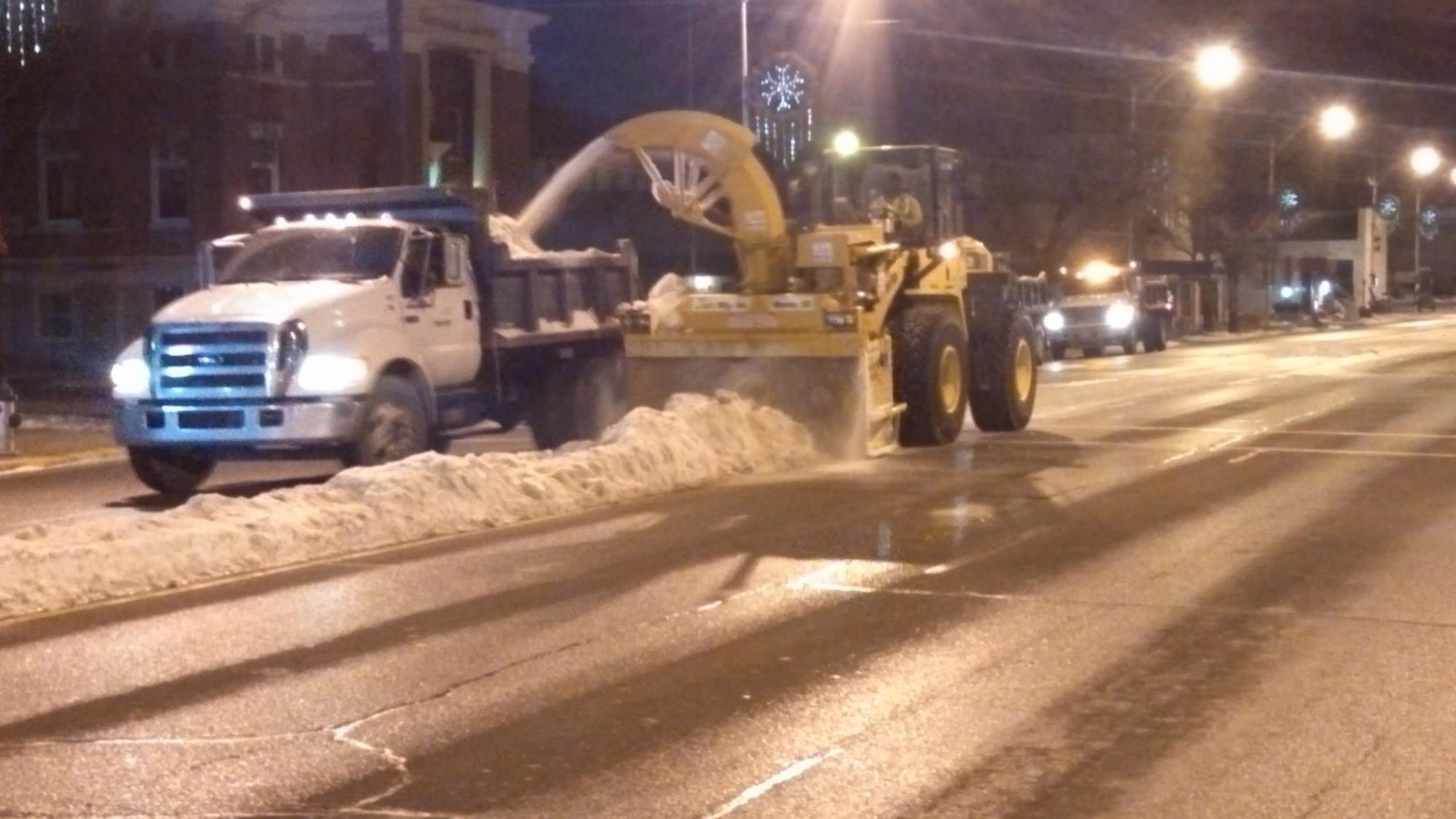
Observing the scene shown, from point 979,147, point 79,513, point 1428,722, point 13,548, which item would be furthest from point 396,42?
point 979,147

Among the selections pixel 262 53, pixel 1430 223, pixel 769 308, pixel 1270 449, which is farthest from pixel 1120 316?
pixel 1430 223

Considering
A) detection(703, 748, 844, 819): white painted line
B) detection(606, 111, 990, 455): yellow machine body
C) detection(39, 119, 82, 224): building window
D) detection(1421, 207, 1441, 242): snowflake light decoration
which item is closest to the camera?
detection(703, 748, 844, 819): white painted line

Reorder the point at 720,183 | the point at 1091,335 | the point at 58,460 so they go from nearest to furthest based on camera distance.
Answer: the point at 720,183, the point at 58,460, the point at 1091,335

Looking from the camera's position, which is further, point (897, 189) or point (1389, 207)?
point (1389, 207)

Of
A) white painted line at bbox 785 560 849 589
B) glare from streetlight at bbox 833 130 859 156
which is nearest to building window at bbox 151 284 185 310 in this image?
glare from streetlight at bbox 833 130 859 156

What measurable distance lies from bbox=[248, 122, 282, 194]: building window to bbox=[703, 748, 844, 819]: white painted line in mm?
34868

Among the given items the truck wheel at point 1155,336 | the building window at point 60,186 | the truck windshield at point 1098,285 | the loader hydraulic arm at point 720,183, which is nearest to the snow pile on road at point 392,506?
the loader hydraulic arm at point 720,183

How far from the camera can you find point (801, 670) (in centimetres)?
998

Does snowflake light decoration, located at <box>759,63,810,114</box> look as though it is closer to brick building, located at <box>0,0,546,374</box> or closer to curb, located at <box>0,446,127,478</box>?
brick building, located at <box>0,0,546,374</box>

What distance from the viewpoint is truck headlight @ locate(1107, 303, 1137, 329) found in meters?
50.4

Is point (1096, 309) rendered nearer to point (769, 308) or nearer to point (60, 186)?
point (60, 186)

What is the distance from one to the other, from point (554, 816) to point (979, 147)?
2537 inches

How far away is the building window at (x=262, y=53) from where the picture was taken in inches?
1592

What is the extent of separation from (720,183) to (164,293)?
26.5 metres
